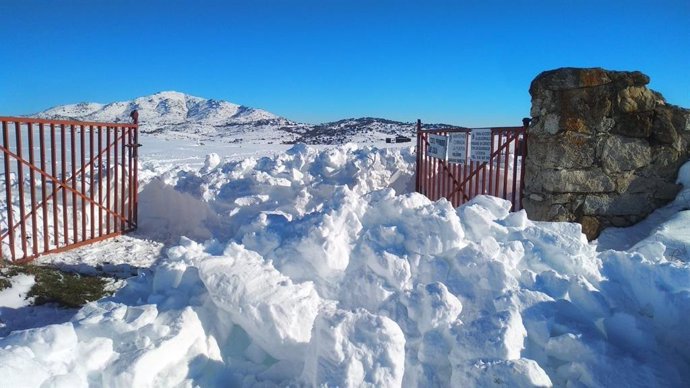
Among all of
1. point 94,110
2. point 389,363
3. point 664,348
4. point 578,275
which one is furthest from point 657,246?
point 94,110

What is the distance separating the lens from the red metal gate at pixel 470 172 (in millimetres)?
7073

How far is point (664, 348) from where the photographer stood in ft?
9.60

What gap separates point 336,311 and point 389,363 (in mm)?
456

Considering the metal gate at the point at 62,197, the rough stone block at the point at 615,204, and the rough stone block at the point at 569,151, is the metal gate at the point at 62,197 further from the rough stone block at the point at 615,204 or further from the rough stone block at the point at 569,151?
the rough stone block at the point at 615,204

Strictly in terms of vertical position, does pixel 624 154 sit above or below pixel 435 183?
above

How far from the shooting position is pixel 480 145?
7.61 m

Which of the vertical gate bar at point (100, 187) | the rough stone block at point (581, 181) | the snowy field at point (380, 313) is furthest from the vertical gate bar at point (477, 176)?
the vertical gate bar at point (100, 187)

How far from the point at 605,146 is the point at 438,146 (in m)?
2.97

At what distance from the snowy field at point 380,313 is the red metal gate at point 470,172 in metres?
2.50

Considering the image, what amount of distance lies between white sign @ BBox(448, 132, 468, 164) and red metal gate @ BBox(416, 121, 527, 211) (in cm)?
4

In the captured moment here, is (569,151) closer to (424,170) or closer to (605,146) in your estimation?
(605,146)

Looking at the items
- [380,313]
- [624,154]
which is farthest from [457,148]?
[380,313]

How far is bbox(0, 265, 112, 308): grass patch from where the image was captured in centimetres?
489

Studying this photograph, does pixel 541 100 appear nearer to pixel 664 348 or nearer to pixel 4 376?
pixel 664 348
